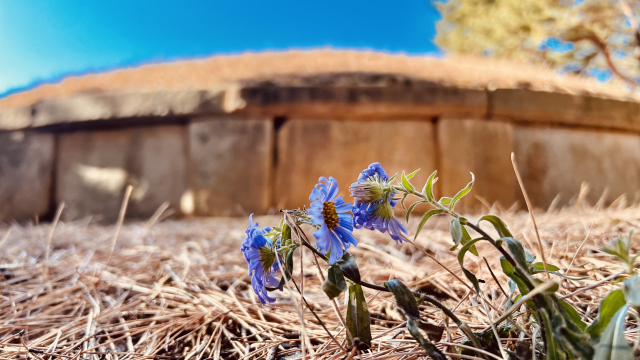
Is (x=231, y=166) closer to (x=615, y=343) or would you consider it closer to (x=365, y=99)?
(x=365, y=99)

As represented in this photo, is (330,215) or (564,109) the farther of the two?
(564,109)

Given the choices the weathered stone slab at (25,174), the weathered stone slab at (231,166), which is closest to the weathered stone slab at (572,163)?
the weathered stone slab at (231,166)

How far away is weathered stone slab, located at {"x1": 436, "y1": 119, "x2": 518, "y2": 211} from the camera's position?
2719 mm

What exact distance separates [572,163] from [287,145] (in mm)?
2235

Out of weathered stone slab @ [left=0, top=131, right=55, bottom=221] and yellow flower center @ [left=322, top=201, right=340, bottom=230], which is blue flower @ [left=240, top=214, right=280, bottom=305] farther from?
weathered stone slab @ [left=0, top=131, right=55, bottom=221]

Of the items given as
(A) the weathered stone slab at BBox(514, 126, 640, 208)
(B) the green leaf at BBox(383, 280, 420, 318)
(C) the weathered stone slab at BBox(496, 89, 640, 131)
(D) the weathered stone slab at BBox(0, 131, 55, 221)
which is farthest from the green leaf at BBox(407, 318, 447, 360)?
(D) the weathered stone slab at BBox(0, 131, 55, 221)

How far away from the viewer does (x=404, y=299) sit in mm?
481

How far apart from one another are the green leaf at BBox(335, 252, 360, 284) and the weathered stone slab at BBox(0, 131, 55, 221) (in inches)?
131

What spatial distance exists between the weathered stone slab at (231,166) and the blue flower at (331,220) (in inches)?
87.9

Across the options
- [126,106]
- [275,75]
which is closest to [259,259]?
[126,106]

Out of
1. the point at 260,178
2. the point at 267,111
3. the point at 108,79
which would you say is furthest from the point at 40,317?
the point at 108,79

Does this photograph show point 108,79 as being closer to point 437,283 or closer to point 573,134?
point 437,283

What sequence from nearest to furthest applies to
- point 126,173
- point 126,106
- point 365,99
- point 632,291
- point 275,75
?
point 632,291 → point 365,99 → point 126,106 → point 126,173 → point 275,75

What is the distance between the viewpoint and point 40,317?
3.08 ft
